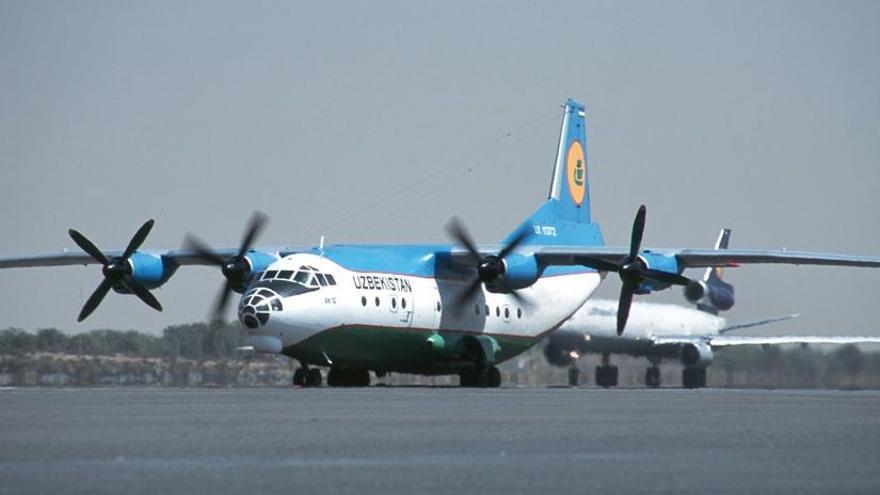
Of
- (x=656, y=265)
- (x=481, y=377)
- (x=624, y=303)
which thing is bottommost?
(x=481, y=377)

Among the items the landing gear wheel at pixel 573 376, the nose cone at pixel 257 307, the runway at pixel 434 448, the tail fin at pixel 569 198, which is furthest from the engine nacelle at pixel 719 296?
the runway at pixel 434 448

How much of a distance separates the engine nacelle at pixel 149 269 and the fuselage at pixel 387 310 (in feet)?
13.7

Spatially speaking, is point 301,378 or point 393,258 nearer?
point 301,378

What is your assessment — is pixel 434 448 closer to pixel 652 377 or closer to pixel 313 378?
pixel 313 378

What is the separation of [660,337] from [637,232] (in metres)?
25.1

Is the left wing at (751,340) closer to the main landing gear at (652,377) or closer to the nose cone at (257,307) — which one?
the main landing gear at (652,377)

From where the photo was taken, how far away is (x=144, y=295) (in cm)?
4116

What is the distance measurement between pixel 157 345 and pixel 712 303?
2476cm

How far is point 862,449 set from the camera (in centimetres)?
1509

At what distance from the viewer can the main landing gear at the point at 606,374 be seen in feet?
199

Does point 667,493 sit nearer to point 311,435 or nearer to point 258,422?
point 311,435

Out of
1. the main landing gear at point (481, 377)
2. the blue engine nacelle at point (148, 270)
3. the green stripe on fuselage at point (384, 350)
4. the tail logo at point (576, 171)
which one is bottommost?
the main landing gear at point (481, 377)

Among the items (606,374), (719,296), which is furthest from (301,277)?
(719,296)

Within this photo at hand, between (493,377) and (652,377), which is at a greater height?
(652,377)
